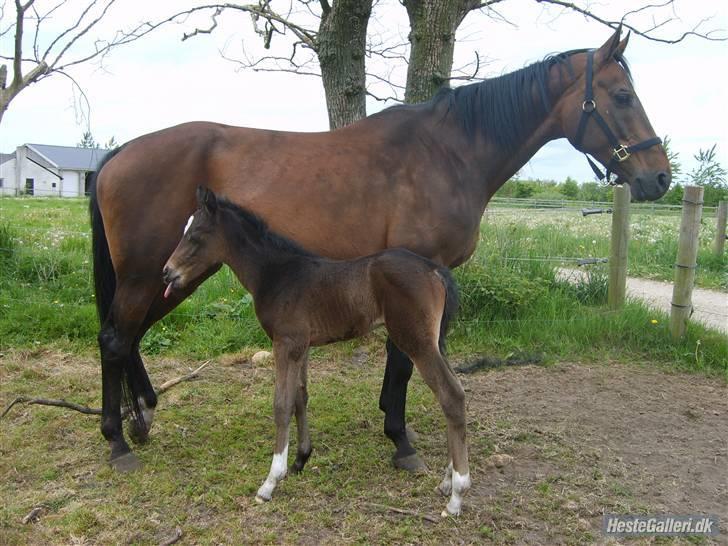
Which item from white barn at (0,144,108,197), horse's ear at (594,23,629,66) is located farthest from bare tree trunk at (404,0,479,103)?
white barn at (0,144,108,197)

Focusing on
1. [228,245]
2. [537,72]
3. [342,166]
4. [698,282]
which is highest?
[537,72]

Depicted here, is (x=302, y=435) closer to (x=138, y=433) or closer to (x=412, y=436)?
(x=412, y=436)

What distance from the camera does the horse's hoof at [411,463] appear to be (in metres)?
3.42

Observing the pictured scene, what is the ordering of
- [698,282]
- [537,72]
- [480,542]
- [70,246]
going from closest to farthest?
[480,542] → [537,72] → [70,246] → [698,282]

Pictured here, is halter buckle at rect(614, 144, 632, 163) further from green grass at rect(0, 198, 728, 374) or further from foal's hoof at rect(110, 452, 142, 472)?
foal's hoof at rect(110, 452, 142, 472)

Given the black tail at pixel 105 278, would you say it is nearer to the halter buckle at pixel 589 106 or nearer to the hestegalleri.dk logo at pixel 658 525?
the hestegalleri.dk logo at pixel 658 525

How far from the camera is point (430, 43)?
18.9 ft

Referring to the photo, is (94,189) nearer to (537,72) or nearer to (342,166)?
(342,166)

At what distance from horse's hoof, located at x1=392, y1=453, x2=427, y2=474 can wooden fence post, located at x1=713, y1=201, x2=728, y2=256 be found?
9.59 metres

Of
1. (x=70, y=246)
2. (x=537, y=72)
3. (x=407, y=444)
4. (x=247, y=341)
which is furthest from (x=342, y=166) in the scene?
(x=70, y=246)

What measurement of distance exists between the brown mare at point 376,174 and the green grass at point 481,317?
2256 mm

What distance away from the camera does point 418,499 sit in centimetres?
307

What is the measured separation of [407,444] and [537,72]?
2.50 m

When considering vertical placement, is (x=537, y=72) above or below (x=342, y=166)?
above
